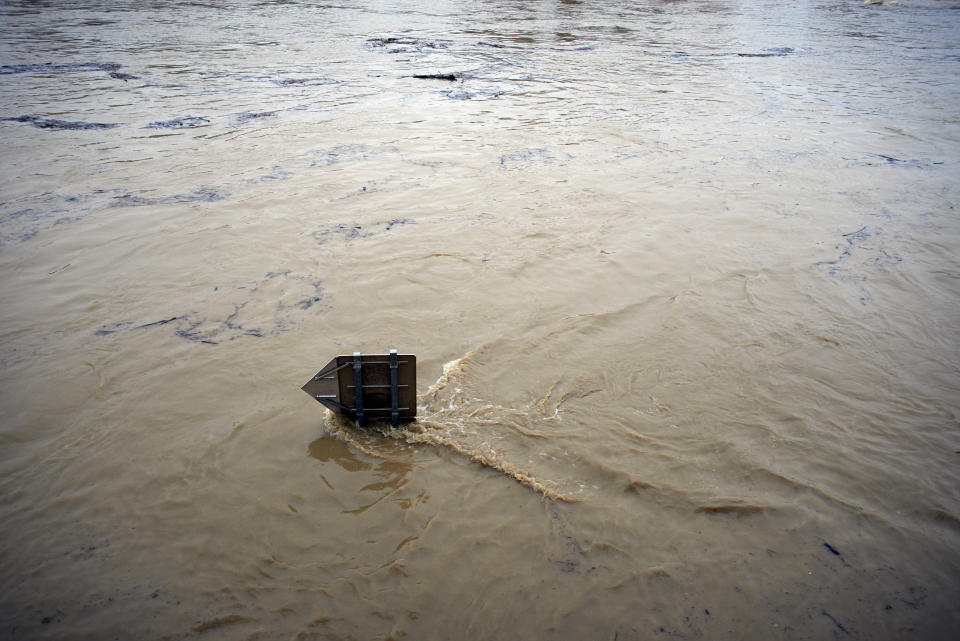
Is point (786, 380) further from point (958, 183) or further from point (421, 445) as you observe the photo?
point (958, 183)

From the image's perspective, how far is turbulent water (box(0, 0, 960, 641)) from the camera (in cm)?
236

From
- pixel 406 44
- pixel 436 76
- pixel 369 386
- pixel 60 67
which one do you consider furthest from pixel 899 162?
pixel 60 67

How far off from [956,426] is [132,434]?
4627 mm

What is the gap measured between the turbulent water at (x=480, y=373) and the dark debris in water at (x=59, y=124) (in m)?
0.05

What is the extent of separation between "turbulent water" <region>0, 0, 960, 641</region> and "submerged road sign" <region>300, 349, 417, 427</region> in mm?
152

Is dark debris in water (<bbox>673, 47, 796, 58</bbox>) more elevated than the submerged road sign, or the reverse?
dark debris in water (<bbox>673, 47, 796, 58</bbox>)

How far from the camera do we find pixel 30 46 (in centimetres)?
1185

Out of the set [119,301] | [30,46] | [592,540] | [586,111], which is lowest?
[592,540]

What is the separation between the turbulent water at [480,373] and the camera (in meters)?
2.36

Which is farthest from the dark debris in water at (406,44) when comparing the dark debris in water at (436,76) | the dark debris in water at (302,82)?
the dark debris in water at (302,82)

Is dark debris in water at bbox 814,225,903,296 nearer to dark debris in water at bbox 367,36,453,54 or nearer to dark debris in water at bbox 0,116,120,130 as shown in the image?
dark debris in water at bbox 0,116,120,130

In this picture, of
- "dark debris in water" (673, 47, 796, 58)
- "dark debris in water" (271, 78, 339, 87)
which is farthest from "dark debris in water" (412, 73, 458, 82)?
"dark debris in water" (673, 47, 796, 58)

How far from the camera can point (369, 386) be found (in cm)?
296

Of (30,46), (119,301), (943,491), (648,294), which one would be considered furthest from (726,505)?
(30,46)
